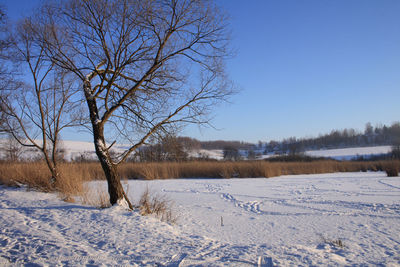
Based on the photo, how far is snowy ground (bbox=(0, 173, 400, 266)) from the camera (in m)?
2.92

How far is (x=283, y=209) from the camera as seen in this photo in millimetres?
6281

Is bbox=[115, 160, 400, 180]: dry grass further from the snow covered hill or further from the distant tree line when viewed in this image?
the distant tree line

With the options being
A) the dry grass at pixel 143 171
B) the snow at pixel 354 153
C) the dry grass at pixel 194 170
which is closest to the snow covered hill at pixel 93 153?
the snow at pixel 354 153

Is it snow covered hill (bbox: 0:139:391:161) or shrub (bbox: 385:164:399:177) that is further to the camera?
shrub (bbox: 385:164:399:177)

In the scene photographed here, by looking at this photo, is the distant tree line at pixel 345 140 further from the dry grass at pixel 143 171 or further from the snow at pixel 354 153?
the dry grass at pixel 143 171

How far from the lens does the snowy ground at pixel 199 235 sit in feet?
9.57

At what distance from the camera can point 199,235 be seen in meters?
4.05

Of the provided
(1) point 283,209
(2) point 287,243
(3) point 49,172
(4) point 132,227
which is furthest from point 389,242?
(3) point 49,172

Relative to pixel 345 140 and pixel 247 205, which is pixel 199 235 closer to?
pixel 247 205

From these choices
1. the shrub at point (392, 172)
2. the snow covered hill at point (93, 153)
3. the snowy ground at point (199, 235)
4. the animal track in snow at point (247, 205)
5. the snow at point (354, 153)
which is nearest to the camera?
the snowy ground at point (199, 235)

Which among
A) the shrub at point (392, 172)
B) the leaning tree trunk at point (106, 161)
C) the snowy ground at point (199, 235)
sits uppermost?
the leaning tree trunk at point (106, 161)

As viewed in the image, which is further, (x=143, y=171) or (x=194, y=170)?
(x=194, y=170)

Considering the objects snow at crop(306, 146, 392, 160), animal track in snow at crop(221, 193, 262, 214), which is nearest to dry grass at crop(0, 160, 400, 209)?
animal track in snow at crop(221, 193, 262, 214)

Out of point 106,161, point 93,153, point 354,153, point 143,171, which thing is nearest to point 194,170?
point 143,171
